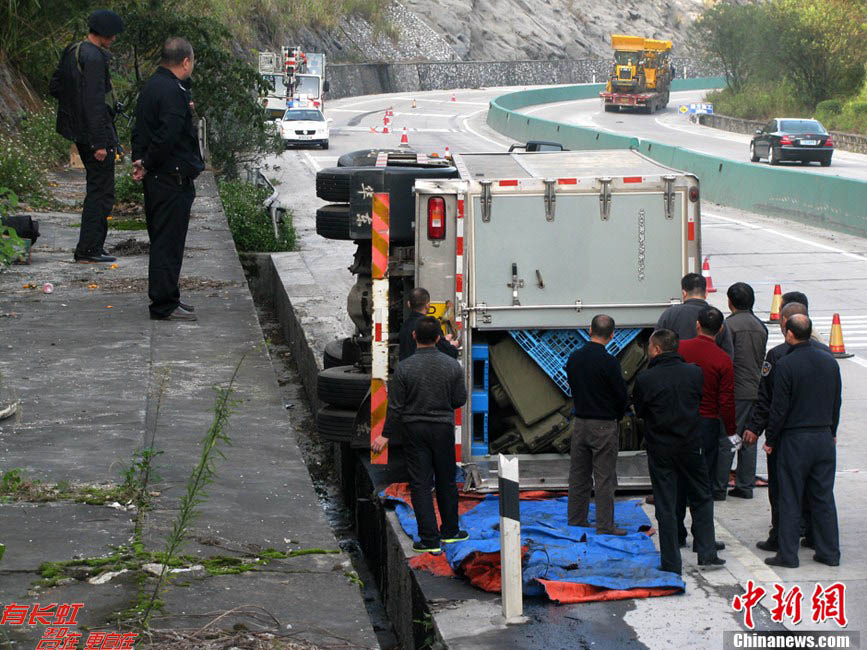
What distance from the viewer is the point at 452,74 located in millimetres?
99375

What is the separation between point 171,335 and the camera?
419 inches

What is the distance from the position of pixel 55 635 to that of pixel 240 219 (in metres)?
17.0

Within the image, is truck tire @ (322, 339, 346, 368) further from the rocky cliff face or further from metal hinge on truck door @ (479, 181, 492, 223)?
the rocky cliff face

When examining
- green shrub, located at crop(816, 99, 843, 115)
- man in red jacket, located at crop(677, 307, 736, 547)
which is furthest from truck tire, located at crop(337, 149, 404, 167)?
green shrub, located at crop(816, 99, 843, 115)

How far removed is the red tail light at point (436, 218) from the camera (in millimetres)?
8844

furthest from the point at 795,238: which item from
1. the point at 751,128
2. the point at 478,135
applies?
the point at 751,128

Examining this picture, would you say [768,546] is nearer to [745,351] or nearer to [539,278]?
[745,351]

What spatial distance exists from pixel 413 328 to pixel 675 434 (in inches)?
75.0

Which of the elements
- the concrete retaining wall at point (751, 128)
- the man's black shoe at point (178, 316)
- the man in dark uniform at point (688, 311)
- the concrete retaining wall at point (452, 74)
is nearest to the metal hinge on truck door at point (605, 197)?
the man in dark uniform at point (688, 311)

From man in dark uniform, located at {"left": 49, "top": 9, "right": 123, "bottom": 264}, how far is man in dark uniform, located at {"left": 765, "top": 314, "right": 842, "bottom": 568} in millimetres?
6845

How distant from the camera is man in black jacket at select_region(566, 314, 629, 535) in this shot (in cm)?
807

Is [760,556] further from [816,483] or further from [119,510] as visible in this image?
[119,510]

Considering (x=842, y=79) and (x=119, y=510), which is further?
(x=842, y=79)

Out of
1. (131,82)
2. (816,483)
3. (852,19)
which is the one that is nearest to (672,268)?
(816,483)
